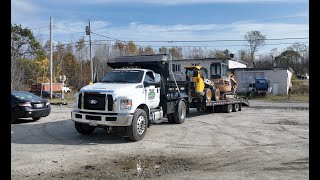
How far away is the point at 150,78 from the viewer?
40.6 feet

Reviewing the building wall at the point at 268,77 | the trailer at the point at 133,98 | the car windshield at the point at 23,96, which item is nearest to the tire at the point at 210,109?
the trailer at the point at 133,98

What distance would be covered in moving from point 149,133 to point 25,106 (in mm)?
5911

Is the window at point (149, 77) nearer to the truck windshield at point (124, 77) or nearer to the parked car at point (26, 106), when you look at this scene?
the truck windshield at point (124, 77)

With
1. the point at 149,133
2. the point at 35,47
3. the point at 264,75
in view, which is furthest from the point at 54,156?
the point at 35,47

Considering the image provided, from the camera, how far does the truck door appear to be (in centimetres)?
1168

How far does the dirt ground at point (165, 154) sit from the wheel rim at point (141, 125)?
0.33m

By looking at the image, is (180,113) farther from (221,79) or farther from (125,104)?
(221,79)

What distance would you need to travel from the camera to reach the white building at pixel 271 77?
146ft

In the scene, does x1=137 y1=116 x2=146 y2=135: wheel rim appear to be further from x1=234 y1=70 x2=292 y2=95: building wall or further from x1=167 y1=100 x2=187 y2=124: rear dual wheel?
x1=234 y1=70 x2=292 y2=95: building wall

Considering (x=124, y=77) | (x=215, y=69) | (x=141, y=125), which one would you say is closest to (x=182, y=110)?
(x=124, y=77)

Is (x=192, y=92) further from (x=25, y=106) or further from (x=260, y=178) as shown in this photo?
(x=260, y=178)

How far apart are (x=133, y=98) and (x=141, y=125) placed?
3.00 feet

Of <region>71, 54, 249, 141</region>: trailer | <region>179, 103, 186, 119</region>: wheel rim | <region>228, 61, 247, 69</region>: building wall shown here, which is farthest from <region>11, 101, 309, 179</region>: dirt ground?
<region>228, 61, 247, 69</region>: building wall
